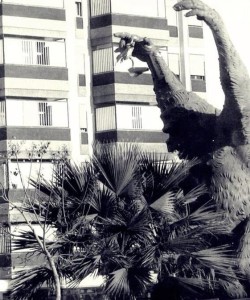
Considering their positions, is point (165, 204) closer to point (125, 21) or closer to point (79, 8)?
point (125, 21)

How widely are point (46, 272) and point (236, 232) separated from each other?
3.70 meters

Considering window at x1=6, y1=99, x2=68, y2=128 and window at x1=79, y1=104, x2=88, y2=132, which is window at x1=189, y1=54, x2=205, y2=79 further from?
window at x1=6, y1=99, x2=68, y2=128

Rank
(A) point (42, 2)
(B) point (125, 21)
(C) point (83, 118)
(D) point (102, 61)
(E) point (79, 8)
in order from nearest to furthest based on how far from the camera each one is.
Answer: (A) point (42, 2) → (B) point (125, 21) → (C) point (83, 118) → (D) point (102, 61) → (E) point (79, 8)

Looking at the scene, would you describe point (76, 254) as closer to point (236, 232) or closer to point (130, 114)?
point (236, 232)

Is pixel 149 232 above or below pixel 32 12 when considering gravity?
below

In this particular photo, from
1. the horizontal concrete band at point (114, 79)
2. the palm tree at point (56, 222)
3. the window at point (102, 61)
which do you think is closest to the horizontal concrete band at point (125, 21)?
the window at point (102, 61)

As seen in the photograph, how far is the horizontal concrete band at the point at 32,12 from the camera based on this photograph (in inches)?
2367

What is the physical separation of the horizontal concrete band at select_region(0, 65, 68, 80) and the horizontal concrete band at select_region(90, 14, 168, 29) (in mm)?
3053

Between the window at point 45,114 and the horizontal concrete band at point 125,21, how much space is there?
488 cm

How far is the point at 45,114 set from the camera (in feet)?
203

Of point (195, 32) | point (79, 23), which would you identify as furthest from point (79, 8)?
point (195, 32)

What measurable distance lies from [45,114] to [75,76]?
2745mm

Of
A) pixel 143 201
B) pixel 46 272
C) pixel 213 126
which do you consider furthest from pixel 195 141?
pixel 46 272

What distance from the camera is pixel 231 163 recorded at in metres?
25.3
